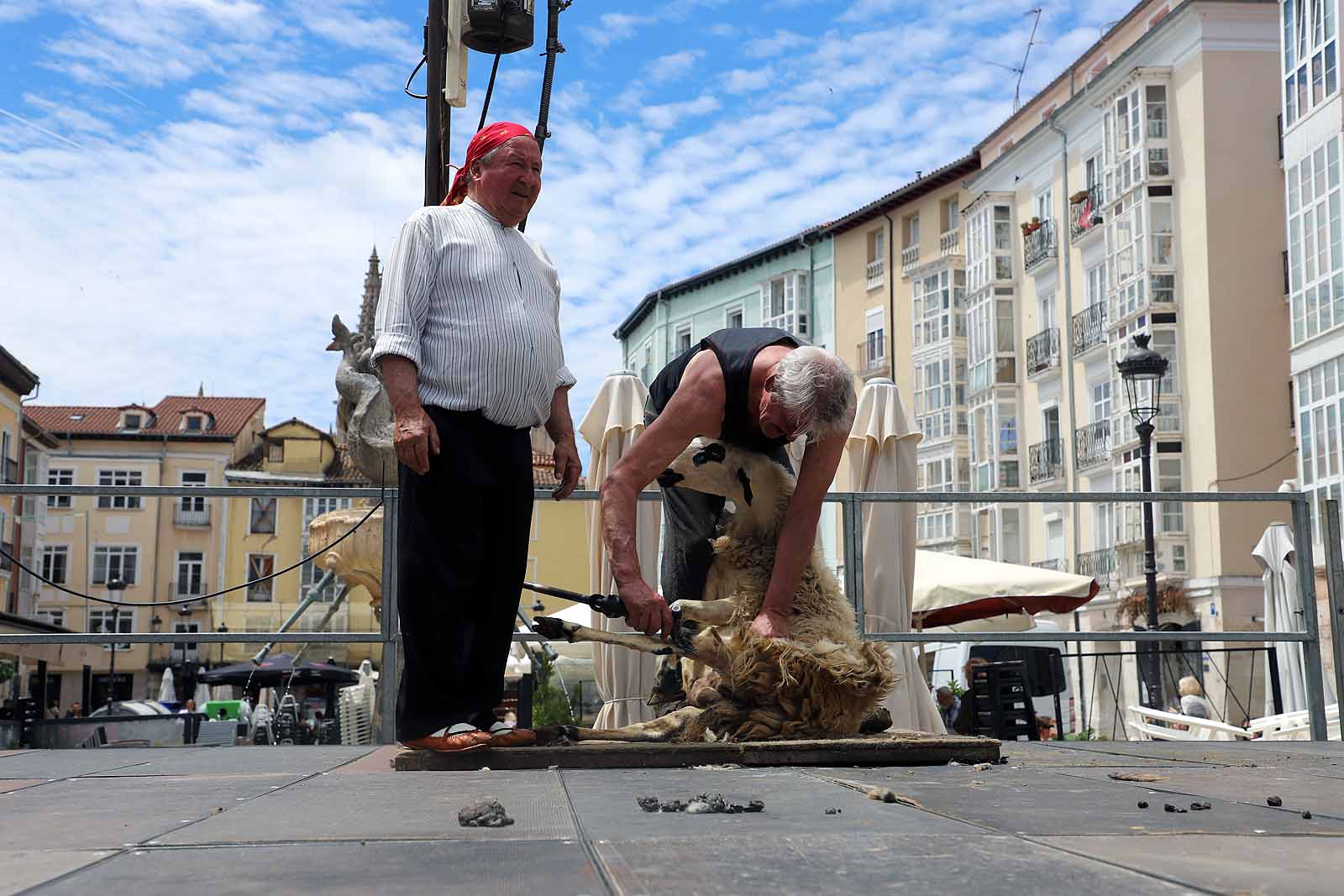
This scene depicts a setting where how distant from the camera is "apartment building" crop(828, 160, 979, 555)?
48594 mm

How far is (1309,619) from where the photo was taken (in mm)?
6535

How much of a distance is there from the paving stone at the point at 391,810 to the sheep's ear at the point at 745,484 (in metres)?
1.41

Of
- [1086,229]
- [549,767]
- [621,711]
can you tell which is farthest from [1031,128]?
[549,767]

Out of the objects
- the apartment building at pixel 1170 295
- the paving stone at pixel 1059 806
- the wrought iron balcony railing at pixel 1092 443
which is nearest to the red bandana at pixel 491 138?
the paving stone at pixel 1059 806

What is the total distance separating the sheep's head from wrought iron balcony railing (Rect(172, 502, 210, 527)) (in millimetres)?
72782

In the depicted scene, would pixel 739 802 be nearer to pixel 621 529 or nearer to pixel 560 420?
pixel 621 529

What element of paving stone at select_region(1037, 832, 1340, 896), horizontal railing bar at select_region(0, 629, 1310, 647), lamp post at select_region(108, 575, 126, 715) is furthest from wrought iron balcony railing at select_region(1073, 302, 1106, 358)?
paving stone at select_region(1037, 832, 1340, 896)

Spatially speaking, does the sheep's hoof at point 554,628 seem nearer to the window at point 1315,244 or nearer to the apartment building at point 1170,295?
the window at point 1315,244

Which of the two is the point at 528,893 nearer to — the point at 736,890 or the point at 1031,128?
the point at 736,890

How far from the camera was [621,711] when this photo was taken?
7.30 meters

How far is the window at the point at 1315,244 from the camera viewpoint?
2681 centimetres

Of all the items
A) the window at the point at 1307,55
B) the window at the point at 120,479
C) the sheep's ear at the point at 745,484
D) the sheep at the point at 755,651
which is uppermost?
the window at the point at 1307,55

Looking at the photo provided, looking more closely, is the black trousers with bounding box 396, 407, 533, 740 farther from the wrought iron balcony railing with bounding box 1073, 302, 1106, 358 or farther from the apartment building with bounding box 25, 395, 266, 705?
the apartment building with bounding box 25, 395, 266, 705

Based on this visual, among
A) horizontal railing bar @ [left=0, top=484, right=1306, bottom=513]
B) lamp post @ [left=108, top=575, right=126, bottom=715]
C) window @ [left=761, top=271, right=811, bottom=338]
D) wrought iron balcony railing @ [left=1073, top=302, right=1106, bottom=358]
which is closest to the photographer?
horizontal railing bar @ [left=0, top=484, right=1306, bottom=513]
